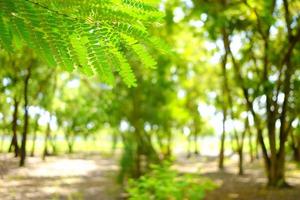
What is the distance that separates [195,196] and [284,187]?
6.59m

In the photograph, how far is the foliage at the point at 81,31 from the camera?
5.32ft

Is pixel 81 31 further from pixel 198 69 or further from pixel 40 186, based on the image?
pixel 198 69

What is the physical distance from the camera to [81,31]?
5.64 feet

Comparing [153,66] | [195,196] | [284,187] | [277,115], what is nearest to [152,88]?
[277,115]

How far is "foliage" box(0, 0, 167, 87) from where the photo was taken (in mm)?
1622

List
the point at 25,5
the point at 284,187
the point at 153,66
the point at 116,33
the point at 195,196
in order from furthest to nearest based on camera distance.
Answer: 1. the point at 284,187
2. the point at 195,196
3. the point at 153,66
4. the point at 116,33
5. the point at 25,5

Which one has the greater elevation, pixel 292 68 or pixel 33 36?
pixel 292 68

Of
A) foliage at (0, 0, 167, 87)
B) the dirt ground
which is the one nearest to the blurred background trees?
the dirt ground

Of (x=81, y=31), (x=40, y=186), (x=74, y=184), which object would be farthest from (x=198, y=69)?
(x=81, y=31)

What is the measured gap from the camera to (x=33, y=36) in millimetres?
1632

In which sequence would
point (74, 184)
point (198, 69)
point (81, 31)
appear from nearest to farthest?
point (81, 31) < point (74, 184) < point (198, 69)

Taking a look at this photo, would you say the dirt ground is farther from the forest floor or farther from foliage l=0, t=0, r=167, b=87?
foliage l=0, t=0, r=167, b=87

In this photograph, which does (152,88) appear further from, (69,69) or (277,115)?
(69,69)

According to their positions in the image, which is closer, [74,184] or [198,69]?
[74,184]
